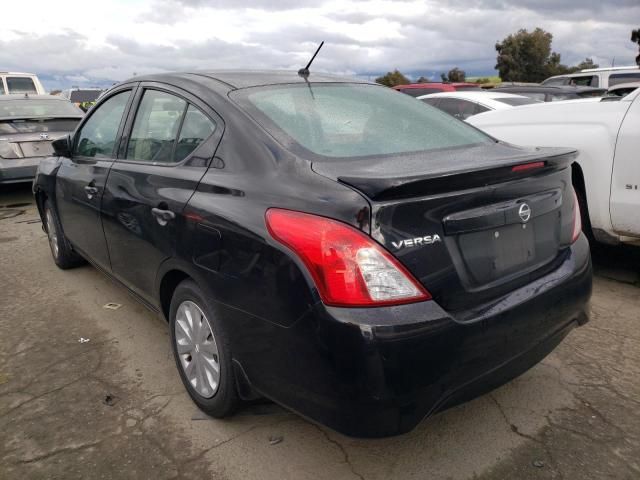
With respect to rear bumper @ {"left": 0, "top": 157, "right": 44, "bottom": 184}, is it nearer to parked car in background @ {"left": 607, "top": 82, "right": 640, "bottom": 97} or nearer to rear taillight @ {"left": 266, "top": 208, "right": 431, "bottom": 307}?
rear taillight @ {"left": 266, "top": 208, "right": 431, "bottom": 307}

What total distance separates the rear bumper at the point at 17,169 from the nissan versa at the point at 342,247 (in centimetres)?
516

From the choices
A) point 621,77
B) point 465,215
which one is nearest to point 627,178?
point 465,215

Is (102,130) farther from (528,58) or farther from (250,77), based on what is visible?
(528,58)

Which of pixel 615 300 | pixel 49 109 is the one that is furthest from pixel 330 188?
pixel 49 109

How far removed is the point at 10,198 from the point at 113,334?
6194 mm

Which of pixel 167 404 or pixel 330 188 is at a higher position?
pixel 330 188

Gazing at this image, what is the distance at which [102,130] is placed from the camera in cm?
375

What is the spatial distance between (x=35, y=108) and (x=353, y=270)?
7804mm

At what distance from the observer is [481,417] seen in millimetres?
2648

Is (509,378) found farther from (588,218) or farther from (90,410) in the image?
(588,218)

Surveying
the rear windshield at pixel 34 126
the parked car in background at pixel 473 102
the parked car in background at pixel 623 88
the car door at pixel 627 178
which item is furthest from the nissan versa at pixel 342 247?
the rear windshield at pixel 34 126

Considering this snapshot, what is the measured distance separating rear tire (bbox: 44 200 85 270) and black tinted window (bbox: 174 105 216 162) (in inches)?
89.0

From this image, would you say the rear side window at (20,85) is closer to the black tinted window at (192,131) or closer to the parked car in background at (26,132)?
the parked car in background at (26,132)

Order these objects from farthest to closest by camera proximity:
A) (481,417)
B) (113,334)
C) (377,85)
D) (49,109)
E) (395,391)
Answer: (49,109)
(113,334)
(377,85)
(481,417)
(395,391)
